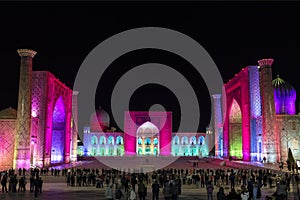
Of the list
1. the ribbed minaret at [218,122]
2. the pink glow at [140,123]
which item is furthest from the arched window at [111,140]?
the ribbed minaret at [218,122]

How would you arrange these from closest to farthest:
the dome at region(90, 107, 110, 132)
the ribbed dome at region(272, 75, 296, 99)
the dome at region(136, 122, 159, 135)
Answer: the ribbed dome at region(272, 75, 296, 99)
the dome at region(136, 122, 159, 135)
the dome at region(90, 107, 110, 132)

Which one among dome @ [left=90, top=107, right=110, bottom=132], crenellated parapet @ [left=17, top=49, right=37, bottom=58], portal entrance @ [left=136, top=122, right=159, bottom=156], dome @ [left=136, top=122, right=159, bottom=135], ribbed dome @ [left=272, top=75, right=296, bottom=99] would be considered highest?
crenellated parapet @ [left=17, top=49, right=37, bottom=58]

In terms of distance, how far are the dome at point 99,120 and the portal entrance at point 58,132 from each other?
23.0 meters

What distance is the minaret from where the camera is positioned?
24.3 m

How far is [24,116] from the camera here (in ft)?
82.0

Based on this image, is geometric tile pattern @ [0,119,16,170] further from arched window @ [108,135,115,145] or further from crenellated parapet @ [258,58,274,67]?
arched window @ [108,135,115,145]

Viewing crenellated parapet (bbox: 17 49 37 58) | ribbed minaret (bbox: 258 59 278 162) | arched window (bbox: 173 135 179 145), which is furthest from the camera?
arched window (bbox: 173 135 179 145)

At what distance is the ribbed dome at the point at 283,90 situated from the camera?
35.0m

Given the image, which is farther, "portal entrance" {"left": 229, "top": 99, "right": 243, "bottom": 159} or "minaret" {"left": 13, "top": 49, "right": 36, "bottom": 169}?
"portal entrance" {"left": 229, "top": 99, "right": 243, "bottom": 159}

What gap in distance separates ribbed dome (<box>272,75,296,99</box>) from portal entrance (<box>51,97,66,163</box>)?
75.0 feet

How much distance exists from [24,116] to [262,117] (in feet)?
65.1

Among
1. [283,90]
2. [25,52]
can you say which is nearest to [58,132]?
[25,52]

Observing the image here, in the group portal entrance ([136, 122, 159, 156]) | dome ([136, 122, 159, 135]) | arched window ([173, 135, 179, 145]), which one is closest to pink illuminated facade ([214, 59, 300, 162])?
portal entrance ([136, 122, 159, 156])

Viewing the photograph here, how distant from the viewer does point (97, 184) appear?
53.3 ft
